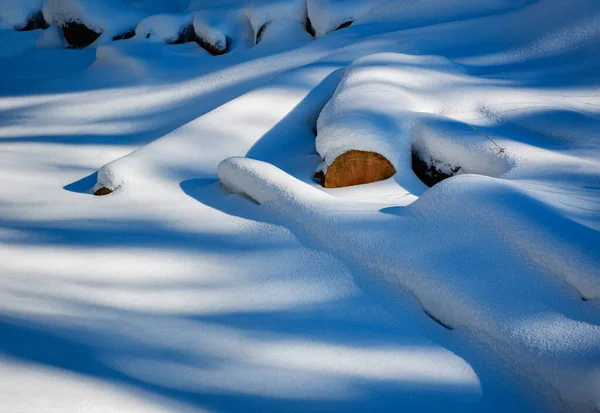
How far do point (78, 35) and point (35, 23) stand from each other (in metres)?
1.47

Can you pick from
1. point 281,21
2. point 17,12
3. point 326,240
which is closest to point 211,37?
point 281,21

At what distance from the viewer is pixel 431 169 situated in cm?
258

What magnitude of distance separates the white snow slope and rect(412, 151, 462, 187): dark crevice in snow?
21mm

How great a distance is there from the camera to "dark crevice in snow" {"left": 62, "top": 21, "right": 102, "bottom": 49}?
21.3 feet

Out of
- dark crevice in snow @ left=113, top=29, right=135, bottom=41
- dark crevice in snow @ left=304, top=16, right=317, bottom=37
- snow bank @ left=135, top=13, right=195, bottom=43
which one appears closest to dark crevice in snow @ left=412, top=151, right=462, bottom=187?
dark crevice in snow @ left=304, top=16, right=317, bottom=37

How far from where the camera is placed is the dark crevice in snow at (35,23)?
24.6ft

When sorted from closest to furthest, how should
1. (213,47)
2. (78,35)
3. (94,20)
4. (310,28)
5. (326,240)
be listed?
(326,240), (310,28), (213,47), (94,20), (78,35)

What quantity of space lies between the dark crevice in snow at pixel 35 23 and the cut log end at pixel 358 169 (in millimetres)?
6516

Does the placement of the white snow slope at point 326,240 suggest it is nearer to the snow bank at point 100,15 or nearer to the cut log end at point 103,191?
the cut log end at point 103,191

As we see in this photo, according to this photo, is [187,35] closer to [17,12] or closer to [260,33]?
[260,33]

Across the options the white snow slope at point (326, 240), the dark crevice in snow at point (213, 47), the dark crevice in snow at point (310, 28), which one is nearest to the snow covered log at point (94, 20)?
the dark crevice in snow at point (213, 47)

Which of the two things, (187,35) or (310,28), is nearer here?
(310,28)

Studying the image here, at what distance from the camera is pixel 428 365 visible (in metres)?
1.38

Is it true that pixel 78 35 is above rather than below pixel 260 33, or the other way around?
below
